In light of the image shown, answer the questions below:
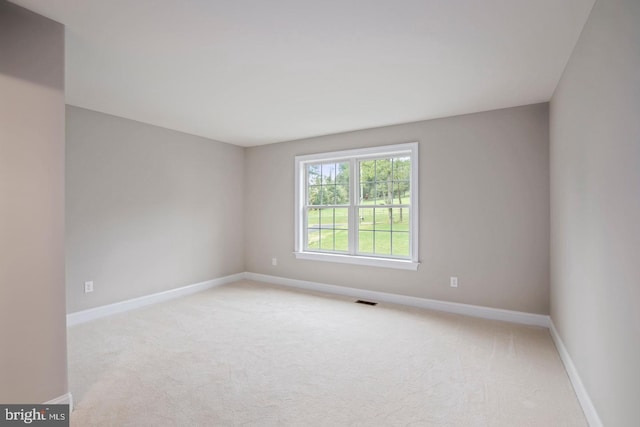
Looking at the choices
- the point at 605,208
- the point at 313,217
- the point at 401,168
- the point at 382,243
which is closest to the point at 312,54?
the point at 605,208

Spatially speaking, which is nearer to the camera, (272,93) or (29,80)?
(29,80)

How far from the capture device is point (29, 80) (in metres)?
1.82

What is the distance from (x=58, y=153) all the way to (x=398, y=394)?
8.94 feet

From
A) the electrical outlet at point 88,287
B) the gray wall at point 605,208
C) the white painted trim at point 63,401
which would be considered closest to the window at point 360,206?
the gray wall at point 605,208

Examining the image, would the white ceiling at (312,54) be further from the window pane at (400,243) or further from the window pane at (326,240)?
the window pane at (326,240)

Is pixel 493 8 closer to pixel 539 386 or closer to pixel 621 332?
pixel 621 332

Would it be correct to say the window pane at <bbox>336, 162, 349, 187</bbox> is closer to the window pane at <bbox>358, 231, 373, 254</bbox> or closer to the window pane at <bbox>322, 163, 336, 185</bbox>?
the window pane at <bbox>322, 163, 336, 185</bbox>

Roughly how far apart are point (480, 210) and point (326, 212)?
7.43 feet

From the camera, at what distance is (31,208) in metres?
1.84

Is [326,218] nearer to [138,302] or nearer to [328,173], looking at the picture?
[328,173]

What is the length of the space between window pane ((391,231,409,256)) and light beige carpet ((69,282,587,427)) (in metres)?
0.87

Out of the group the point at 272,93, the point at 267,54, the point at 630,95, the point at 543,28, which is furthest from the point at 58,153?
the point at 543,28

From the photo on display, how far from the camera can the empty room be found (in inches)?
70.2

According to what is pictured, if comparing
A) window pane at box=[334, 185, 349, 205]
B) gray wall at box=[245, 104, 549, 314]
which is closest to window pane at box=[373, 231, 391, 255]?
gray wall at box=[245, 104, 549, 314]
